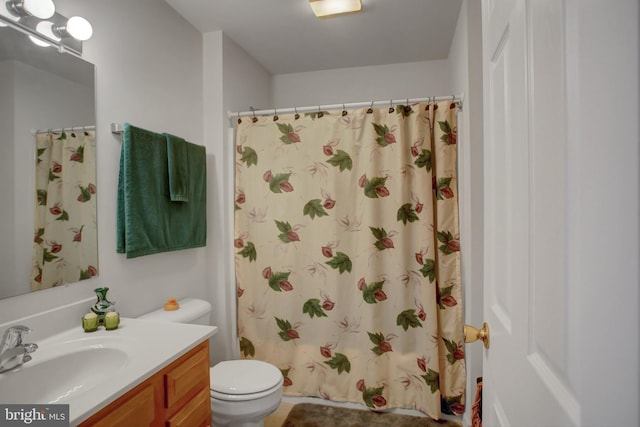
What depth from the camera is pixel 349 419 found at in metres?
2.03

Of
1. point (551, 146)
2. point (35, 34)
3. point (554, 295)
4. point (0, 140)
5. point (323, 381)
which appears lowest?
point (323, 381)

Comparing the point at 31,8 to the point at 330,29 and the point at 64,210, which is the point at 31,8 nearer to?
the point at 64,210

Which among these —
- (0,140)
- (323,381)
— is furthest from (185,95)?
(323,381)

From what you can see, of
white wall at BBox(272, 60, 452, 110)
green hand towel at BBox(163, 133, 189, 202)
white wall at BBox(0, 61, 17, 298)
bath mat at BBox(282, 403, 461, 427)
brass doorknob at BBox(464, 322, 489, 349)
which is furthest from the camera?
white wall at BBox(272, 60, 452, 110)

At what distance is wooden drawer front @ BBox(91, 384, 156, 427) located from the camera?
2.97ft

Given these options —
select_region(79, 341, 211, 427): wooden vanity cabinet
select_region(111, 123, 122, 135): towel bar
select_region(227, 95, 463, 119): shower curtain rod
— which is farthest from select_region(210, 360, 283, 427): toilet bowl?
select_region(227, 95, 463, 119): shower curtain rod

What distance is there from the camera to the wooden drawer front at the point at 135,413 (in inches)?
35.7

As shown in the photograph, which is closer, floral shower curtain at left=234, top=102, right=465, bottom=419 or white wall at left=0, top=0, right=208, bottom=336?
white wall at left=0, top=0, right=208, bottom=336

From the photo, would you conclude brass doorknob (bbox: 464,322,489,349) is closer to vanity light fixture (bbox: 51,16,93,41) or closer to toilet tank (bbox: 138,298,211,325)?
toilet tank (bbox: 138,298,211,325)

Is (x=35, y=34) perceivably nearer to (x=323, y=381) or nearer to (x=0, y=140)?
(x=0, y=140)

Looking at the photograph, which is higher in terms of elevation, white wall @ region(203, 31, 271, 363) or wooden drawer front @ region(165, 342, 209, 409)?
white wall @ region(203, 31, 271, 363)

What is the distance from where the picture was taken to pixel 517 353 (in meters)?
0.63

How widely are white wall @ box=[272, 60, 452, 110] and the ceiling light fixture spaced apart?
970mm

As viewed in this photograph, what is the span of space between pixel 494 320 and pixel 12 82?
67.4 inches
